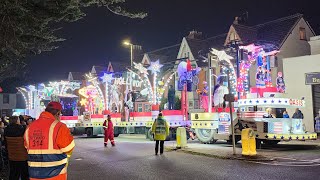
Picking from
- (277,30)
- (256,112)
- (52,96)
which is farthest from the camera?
(52,96)

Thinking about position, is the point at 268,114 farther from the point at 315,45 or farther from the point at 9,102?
the point at 9,102

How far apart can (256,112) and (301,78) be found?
10343 millimetres

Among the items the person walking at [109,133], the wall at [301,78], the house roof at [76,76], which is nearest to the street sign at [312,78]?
the wall at [301,78]

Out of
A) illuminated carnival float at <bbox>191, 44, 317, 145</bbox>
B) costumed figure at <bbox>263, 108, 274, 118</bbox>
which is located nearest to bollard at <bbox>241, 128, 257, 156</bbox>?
illuminated carnival float at <bbox>191, 44, 317, 145</bbox>

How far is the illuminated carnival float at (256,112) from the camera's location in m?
17.3

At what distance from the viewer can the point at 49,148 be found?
5.37 meters

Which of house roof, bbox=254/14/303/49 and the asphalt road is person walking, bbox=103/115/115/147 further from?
house roof, bbox=254/14/303/49

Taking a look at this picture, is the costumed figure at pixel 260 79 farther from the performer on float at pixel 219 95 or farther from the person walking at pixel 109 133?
the person walking at pixel 109 133

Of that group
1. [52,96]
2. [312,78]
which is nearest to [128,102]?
[52,96]

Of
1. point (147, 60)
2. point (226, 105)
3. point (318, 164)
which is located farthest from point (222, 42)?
point (318, 164)

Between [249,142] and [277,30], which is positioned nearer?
[249,142]

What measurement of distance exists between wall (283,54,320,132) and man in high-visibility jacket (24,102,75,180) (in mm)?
23876

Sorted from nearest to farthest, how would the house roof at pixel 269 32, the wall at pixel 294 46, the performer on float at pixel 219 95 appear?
the performer on float at pixel 219 95 → the wall at pixel 294 46 → the house roof at pixel 269 32

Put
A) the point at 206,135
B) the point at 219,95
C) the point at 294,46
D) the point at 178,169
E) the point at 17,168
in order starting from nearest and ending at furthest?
the point at 17,168, the point at 178,169, the point at 219,95, the point at 206,135, the point at 294,46
